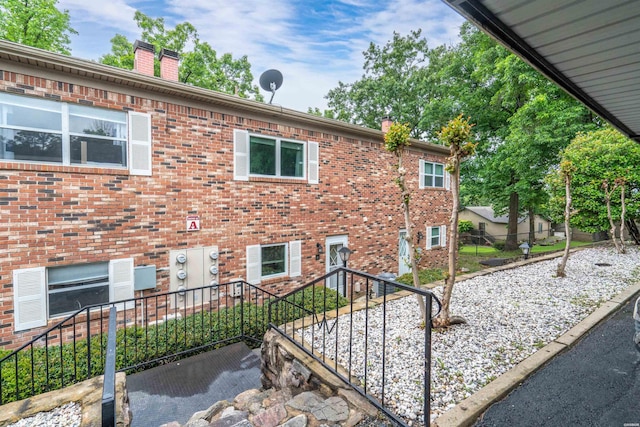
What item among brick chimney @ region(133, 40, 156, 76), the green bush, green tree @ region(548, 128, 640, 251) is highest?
brick chimney @ region(133, 40, 156, 76)

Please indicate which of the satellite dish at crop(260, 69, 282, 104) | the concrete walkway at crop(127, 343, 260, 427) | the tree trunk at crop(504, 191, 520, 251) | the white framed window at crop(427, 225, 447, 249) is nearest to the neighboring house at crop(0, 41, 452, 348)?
the satellite dish at crop(260, 69, 282, 104)

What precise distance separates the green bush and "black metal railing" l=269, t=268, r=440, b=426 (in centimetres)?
33

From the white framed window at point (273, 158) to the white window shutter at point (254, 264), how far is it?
1.80m

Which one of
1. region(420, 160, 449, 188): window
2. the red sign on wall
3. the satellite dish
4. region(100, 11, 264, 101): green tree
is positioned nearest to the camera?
the red sign on wall

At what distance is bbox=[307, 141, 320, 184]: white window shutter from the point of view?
8.29 meters

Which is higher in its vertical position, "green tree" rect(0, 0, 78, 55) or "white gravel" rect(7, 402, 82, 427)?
"green tree" rect(0, 0, 78, 55)

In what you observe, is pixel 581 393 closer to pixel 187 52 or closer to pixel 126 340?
pixel 126 340

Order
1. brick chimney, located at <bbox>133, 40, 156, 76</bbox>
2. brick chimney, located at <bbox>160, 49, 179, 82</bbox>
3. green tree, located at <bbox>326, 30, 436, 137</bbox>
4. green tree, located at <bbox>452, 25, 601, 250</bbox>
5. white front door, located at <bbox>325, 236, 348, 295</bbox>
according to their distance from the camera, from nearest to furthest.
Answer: brick chimney, located at <bbox>133, 40, 156, 76</bbox>
brick chimney, located at <bbox>160, 49, 179, 82</bbox>
white front door, located at <bbox>325, 236, 348, 295</bbox>
green tree, located at <bbox>452, 25, 601, 250</bbox>
green tree, located at <bbox>326, 30, 436, 137</bbox>

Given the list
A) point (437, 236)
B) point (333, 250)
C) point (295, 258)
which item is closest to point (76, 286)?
point (295, 258)

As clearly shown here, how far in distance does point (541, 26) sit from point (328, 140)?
679 centimetres

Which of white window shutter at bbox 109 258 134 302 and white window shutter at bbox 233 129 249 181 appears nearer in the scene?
white window shutter at bbox 109 258 134 302

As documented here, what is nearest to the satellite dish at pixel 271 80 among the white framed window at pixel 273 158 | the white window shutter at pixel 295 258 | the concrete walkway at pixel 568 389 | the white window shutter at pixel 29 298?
the white framed window at pixel 273 158

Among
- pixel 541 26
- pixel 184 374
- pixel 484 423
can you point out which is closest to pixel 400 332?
pixel 484 423

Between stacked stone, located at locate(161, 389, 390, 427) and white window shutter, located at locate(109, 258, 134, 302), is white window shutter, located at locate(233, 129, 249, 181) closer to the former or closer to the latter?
white window shutter, located at locate(109, 258, 134, 302)
